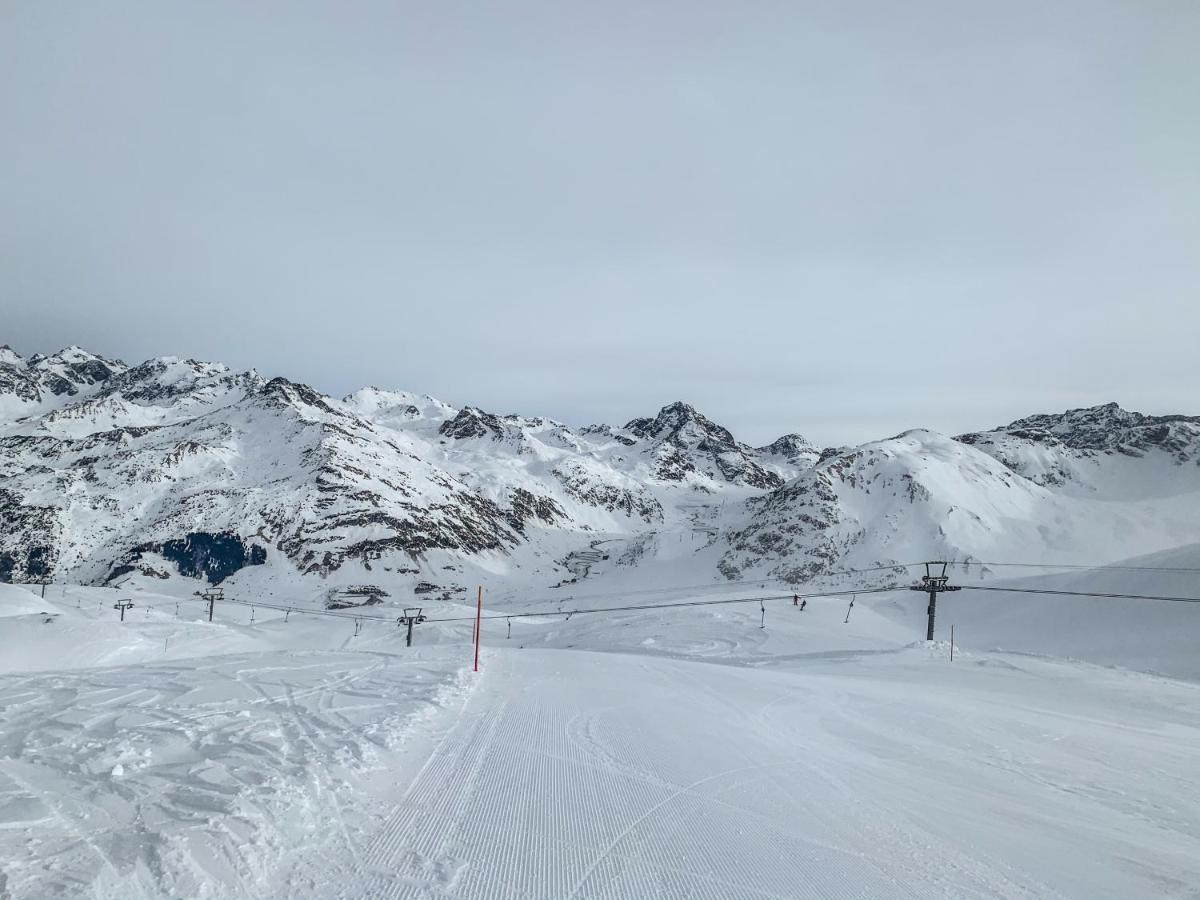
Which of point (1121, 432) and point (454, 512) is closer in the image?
Result: point (454, 512)

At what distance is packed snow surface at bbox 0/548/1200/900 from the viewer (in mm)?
5340

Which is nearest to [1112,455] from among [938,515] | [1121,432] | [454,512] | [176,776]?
[1121,432]

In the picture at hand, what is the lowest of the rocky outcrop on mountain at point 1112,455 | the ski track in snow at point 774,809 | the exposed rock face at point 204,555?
the exposed rock face at point 204,555

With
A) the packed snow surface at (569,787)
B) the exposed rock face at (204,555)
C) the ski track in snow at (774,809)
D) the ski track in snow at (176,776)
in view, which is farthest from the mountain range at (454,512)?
the ski track in snow at (176,776)

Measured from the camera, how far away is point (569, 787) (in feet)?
25.1

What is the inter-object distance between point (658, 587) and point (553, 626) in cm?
4279

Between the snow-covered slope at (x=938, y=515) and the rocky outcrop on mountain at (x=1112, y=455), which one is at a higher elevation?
the rocky outcrop on mountain at (x=1112, y=455)

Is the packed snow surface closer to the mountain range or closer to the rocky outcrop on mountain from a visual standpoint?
the mountain range

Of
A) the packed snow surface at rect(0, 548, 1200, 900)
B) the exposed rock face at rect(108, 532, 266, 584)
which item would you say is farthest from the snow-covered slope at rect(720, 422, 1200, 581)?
the exposed rock face at rect(108, 532, 266, 584)

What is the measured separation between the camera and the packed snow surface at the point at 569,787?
5340 mm

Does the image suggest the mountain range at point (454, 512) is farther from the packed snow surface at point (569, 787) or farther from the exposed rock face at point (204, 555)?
the packed snow surface at point (569, 787)

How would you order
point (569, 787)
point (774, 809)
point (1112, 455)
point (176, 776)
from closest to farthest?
1. point (176, 776)
2. point (774, 809)
3. point (569, 787)
4. point (1112, 455)

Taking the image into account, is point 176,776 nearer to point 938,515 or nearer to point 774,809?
point 774,809

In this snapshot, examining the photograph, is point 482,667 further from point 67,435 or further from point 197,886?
point 67,435
